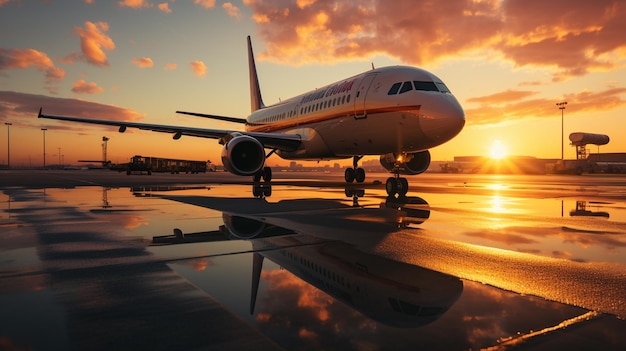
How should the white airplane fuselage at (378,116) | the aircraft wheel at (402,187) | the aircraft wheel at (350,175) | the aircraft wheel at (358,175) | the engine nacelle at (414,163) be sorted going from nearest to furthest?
1. the white airplane fuselage at (378,116)
2. the aircraft wheel at (402,187)
3. the engine nacelle at (414,163)
4. the aircraft wheel at (358,175)
5. the aircraft wheel at (350,175)

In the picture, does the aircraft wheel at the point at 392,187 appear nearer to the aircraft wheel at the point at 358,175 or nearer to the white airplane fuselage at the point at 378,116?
the white airplane fuselage at the point at 378,116

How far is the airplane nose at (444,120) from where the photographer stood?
1243 centimetres

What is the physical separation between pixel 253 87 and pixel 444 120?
25.1m

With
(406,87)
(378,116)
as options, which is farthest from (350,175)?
(406,87)

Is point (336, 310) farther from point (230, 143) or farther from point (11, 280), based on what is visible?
point (230, 143)

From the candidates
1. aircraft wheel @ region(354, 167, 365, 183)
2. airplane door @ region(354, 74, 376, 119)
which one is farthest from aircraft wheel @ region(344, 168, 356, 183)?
airplane door @ region(354, 74, 376, 119)

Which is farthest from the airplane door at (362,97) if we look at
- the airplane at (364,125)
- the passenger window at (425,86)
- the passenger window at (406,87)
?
the passenger window at (425,86)

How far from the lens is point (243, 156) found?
17.5m

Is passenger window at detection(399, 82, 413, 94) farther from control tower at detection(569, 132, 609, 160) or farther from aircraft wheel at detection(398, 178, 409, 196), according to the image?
control tower at detection(569, 132, 609, 160)

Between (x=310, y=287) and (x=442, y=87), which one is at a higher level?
(x=442, y=87)

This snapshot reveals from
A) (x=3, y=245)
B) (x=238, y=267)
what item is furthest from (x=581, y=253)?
(x=3, y=245)

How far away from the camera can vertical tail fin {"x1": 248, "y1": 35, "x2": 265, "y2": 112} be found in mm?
34009

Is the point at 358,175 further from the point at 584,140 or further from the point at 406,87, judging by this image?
the point at 584,140

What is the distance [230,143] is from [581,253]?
1384 centimetres
